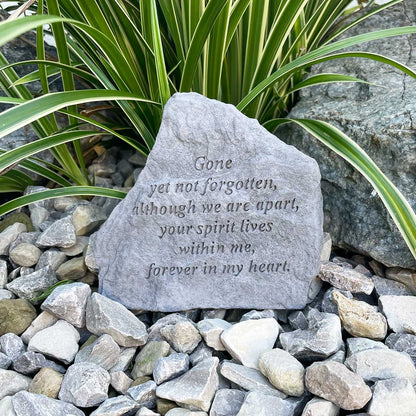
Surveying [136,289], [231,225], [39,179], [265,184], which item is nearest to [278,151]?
[265,184]

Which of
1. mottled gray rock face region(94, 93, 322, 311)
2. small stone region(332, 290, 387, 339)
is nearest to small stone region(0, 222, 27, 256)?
mottled gray rock face region(94, 93, 322, 311)

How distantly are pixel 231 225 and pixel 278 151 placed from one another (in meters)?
0.18

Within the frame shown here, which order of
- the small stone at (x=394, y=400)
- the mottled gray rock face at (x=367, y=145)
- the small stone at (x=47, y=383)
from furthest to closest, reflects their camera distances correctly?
the mottled gray rock face at (x=367, y=145)
the small stone at (x=47, y=383)
the small stone at (x=394, y=400)

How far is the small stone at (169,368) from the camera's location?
42.5 inches

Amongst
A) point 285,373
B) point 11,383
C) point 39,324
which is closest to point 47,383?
point 11,383

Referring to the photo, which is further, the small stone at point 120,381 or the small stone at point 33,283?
the small stone at point 33,283

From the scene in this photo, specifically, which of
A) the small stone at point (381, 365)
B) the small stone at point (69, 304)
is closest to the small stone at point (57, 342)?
the small stone at point (69, 304)

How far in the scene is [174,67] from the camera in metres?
1.37

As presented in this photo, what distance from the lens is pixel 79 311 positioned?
120cm

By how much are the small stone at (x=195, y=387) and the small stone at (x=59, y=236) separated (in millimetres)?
451

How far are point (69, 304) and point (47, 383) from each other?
166mm

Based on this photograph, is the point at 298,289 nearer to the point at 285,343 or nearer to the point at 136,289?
the point at 285,343

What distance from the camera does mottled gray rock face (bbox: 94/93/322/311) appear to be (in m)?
1.21

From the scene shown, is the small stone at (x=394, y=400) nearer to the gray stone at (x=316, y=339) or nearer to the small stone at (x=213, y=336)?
the gray stone at (x=316, y=339)
